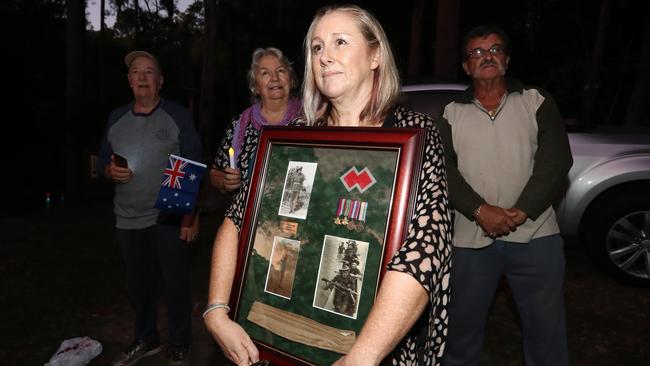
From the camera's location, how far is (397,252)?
1.16 metres

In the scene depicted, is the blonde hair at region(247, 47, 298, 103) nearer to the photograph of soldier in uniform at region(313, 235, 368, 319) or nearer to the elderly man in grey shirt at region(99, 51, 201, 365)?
the elderly man in grey shirt at region(99, 51, 201, 365)

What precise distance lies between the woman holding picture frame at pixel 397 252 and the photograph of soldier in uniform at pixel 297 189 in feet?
0.73

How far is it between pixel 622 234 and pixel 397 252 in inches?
171

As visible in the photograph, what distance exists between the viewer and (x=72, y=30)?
10984 mm

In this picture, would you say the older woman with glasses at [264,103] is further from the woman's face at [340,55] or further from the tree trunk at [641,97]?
the tree trunk at [641,97]

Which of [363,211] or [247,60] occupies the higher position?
[247,60]

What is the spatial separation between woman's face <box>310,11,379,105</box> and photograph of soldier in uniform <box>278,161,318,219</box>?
23 cm

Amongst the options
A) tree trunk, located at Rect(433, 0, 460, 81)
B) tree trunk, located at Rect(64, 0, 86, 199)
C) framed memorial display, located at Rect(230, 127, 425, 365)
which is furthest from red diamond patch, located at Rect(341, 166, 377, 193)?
tree trunk, located at Rect(64, 0, 86, 199)

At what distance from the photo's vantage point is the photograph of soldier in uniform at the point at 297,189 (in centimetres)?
128

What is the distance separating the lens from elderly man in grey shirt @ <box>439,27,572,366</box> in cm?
230

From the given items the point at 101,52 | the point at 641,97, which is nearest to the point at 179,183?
the point at 641,97

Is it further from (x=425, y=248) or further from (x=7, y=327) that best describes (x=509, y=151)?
(x=7, y=327)

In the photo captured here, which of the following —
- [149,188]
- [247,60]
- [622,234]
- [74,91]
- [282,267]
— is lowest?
[622,234]

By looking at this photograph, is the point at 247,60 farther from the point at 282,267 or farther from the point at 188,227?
the point at 282,267
